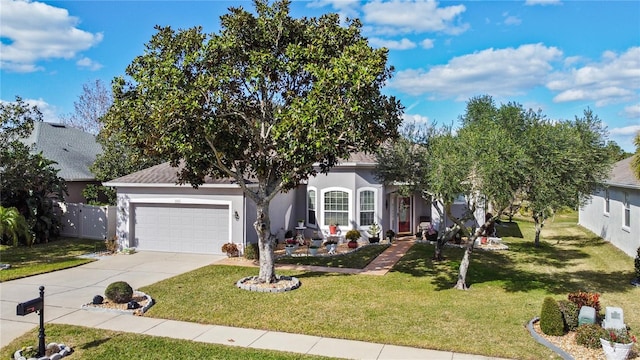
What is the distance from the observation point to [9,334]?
31.9 ft

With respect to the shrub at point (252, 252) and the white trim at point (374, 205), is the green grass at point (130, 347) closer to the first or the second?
the shrub at point (252, 252)

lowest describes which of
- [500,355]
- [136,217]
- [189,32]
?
[500,355]

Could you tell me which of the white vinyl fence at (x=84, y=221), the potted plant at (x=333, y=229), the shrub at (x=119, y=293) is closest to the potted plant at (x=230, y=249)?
the potted plant at (x=333, y=229)

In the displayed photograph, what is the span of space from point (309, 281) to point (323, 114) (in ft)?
19.0

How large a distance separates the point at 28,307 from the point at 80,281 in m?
6.77

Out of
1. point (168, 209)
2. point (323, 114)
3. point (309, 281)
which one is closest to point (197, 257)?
point (168, 209)

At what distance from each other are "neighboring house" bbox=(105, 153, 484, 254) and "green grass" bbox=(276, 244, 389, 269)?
2371mm

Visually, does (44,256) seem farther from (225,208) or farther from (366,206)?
(366,206)

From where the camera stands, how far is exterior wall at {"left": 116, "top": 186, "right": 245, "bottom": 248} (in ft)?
61.3

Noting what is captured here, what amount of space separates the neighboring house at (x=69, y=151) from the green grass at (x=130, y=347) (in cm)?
1964

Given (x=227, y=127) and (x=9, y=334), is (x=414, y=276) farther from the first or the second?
(x=9, y=334)

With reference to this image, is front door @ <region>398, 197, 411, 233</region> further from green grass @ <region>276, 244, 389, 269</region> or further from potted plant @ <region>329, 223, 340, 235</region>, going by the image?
green grass @ <region>276, 244, 389, 269</region>

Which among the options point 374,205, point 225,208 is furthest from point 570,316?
point 225,208

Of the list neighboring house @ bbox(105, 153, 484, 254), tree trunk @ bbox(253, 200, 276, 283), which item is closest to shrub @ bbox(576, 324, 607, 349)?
tree trunk @ bbox(253, 200, 276, 283)
